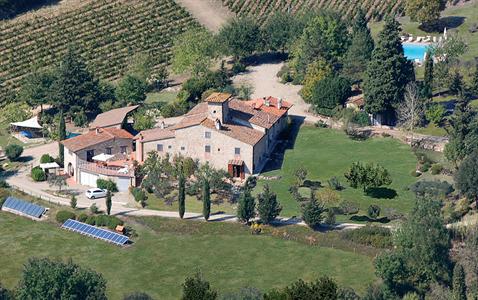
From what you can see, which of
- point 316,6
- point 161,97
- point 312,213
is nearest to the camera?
point 312,213

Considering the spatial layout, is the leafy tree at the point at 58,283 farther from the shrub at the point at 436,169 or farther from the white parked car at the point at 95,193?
the shrub at the point at 436,169

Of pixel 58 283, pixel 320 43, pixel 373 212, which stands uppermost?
pixel 320 43

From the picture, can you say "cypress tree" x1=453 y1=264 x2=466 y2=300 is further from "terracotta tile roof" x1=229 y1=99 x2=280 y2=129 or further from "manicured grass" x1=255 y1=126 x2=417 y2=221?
"terracotta tile roof" x1=229 y1=99 x2=280 y2=129

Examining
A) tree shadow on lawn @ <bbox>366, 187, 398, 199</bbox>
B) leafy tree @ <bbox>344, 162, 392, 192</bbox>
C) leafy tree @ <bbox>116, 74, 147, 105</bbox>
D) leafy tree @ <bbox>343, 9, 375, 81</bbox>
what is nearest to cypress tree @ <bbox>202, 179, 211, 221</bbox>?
leafy tree @ <bbox>344, 162, 392, 192</bbox>

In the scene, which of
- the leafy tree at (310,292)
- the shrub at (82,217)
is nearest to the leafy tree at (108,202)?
the shrub at (82,217)

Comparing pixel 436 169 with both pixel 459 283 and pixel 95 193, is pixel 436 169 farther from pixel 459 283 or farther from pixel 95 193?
pixel 95 193

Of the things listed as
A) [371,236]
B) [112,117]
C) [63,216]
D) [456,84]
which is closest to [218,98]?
[112,117]

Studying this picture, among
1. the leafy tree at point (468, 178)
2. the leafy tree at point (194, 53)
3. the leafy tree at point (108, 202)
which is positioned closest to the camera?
the leafy tree at point (468, 178)
